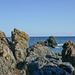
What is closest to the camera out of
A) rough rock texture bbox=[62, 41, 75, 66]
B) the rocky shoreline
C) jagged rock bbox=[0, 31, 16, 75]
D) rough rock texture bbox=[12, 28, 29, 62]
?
the rocky shoreline

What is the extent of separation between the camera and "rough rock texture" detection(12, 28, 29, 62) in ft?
92.7

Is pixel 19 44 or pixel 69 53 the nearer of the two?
pixel 69 53

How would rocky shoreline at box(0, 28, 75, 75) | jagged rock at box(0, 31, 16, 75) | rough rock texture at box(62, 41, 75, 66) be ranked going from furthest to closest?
rough rock texture at box(62, 41, 75, 66) → jagged rock at box(0, 31, 16, 75) → rocky shoreline at box(0, 28, 75, 75)

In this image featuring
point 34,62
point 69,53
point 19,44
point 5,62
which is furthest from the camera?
point 19,44

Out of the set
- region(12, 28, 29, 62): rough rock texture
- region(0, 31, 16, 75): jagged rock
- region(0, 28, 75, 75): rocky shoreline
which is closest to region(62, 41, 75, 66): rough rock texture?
region(0, 28, 75, 75): rocky shoreline

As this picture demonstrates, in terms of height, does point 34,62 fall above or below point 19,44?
below

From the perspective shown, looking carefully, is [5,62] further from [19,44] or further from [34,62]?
[34,62]

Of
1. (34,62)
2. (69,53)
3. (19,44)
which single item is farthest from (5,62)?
(69,53)

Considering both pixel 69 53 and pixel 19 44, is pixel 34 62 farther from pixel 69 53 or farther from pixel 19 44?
pixel 19 44

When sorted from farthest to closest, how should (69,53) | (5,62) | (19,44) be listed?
(19,44), (69,53), (5,62)

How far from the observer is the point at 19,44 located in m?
31.0

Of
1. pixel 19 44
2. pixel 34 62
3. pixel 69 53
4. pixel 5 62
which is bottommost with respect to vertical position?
pixel 5 62

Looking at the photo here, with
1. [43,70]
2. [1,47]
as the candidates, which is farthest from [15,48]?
[43,70]

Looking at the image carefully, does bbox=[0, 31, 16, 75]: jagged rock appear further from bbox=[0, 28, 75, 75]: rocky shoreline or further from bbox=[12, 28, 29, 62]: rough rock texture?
bbox=[12, 28, 29, 62]: rough rock texture
